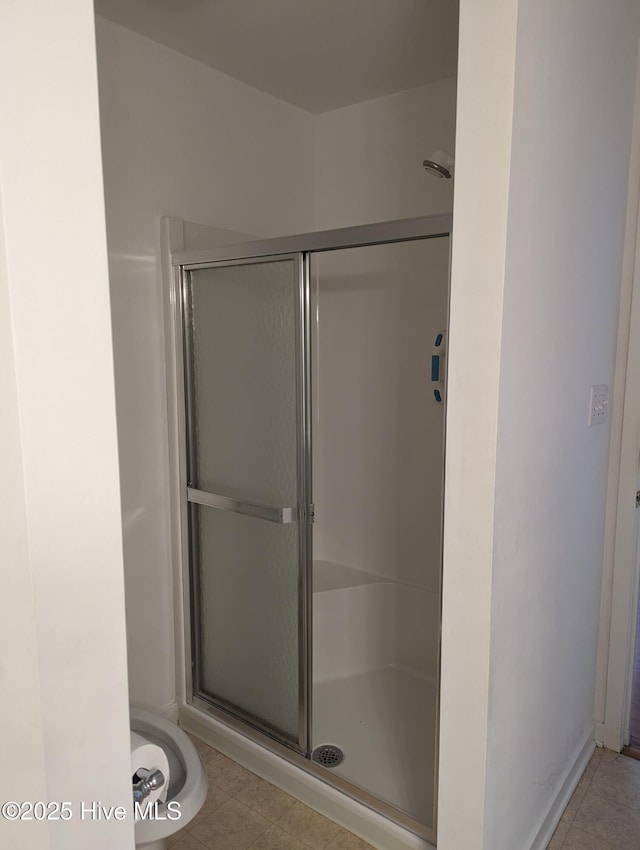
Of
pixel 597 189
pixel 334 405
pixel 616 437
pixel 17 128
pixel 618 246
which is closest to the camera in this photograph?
pixel 17 128

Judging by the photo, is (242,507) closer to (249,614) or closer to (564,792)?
(249,614)

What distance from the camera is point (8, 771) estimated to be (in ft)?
1.81

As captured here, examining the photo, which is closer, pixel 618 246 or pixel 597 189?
pixel 597 189

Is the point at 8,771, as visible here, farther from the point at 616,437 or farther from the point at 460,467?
the point at 616,437

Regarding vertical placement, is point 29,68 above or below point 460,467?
above

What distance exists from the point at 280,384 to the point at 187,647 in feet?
3.67

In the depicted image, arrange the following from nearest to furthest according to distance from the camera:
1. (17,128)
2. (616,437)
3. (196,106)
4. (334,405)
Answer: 1. (17,128)
2. (616,437)
3. (196,106)
4. (334,405)

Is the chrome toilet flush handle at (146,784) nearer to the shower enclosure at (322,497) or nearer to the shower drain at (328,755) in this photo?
the shower enclosure at (322,497)

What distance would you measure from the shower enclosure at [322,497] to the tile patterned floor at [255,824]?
0.43ft

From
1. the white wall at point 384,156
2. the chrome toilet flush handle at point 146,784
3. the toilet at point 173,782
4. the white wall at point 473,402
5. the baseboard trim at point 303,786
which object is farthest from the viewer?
the white wall at point 384,156

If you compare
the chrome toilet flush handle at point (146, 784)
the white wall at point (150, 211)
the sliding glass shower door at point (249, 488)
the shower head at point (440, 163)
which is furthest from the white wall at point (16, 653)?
the shower head at point (440, 163)

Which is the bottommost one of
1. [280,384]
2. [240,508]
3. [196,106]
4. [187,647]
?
[187,647]

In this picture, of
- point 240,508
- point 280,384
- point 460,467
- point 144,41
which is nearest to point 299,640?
point 240,508

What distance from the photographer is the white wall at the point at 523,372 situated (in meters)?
1.29
